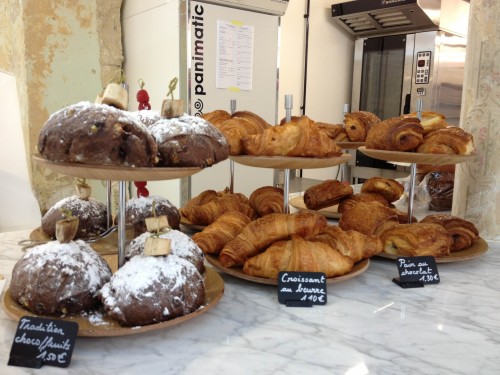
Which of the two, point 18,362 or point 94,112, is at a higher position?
point 94,112

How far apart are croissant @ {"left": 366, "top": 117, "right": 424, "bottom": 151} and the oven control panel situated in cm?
281

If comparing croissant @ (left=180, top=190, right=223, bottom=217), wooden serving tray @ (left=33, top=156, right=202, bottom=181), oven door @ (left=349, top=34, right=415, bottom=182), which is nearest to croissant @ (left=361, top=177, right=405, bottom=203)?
croissant @ (left=180, top=190, right=223, bottom=217)

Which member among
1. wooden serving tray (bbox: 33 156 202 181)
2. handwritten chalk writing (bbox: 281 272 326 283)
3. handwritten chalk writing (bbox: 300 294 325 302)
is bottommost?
handwritten chalk writing (bbox: 300 294 325 302)

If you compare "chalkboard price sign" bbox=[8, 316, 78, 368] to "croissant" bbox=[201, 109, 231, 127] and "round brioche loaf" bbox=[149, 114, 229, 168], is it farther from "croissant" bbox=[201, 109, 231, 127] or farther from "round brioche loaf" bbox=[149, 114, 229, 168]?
"croissant" bbox=[201, 109, 231, 127]

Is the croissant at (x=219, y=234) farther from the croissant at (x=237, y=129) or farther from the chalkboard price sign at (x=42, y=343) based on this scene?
the chalkboard price sign at (x=42, y=343)

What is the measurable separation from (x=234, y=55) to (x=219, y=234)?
2.19 m

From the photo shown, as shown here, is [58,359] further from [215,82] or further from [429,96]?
[429,96]

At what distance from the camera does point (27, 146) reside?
121 inches

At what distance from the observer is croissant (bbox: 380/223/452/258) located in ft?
4.58

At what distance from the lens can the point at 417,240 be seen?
139 centimetres

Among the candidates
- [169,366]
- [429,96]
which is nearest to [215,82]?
[429,96]

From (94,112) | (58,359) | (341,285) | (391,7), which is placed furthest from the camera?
(391,7)

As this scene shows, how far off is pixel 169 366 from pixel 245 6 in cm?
287

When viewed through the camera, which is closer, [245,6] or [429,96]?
[245,6]
